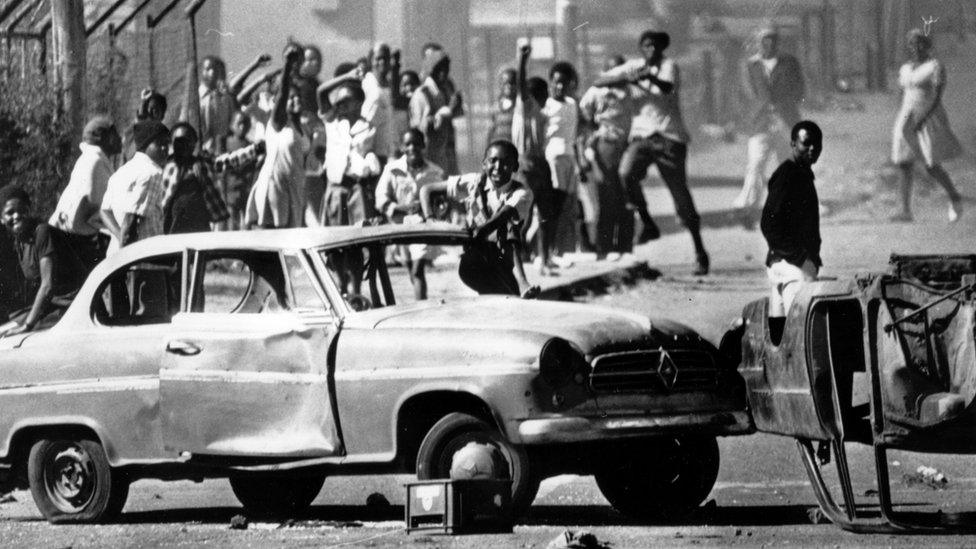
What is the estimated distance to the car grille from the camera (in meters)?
9.66

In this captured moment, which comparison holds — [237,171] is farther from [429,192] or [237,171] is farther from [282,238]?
[282,238]

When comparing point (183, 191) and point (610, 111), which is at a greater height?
point (610, 111)

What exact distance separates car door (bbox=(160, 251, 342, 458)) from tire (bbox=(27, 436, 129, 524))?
50 centimetres

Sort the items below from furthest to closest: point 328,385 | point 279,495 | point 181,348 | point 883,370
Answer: point 279,495, point 181,348, point 328,385, point 883,370

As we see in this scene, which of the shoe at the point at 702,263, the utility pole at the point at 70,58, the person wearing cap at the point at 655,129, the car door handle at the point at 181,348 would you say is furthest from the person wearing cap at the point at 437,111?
the car door handle at the point at 181,348

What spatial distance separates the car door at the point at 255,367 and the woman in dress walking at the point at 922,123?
11.8 m

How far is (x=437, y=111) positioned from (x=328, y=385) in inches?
353

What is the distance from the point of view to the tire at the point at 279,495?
36.9ft

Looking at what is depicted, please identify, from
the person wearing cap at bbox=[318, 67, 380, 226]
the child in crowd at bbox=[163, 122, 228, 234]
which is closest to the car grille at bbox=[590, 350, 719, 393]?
A: the child in crowd at bbox=[163, 122, 228, 234]

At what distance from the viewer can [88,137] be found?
1516 centimetres

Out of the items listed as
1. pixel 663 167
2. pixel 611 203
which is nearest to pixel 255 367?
pixel 663 167

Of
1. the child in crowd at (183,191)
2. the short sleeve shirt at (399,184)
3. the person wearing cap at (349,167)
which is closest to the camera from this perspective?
the short sleeve shirt at (399,184)

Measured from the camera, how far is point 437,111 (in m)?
18.9

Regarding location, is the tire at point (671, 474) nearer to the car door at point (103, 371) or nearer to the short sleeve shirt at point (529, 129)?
the car door at point (103, 371)
